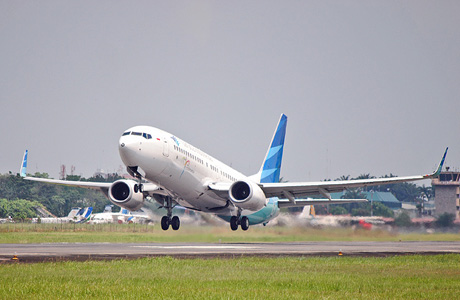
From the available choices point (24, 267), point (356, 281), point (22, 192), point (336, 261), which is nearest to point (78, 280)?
point (24, 267)

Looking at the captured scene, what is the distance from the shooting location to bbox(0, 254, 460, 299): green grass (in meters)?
18.7

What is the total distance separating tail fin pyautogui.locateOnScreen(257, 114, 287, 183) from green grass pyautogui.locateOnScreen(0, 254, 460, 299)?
24.1m

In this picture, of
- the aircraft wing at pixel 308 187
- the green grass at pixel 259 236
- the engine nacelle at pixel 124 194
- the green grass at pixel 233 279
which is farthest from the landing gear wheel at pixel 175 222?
the green grass at pixel 233 279

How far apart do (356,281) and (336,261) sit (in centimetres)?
838

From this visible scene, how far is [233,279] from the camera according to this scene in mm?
22469

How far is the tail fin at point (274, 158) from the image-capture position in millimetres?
54594

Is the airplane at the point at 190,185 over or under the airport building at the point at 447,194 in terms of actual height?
under

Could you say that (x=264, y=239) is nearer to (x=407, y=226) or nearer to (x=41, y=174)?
(x=407, y=226)

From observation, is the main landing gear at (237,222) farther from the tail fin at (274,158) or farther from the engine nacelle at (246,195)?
the tail fin at (274,158)

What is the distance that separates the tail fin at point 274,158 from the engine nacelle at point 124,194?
14.2 metres

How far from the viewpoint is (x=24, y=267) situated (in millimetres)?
25000

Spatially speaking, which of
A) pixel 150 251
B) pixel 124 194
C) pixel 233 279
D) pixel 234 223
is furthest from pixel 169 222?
pixel 233 279

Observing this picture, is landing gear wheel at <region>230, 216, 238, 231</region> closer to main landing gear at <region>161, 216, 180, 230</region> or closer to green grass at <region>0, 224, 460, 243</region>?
green grass at <region>0, 224, 460, 243</region>

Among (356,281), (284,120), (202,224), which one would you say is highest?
(284,120)
